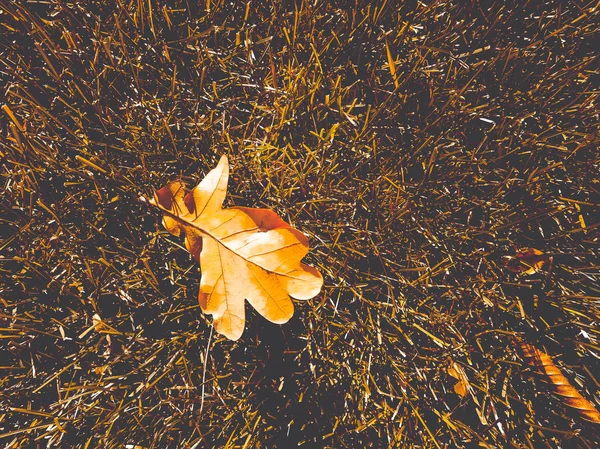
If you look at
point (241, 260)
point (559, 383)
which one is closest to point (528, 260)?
point (559, 383)

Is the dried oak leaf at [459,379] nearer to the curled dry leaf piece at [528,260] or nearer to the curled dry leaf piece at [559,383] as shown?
the curled dry leaf piece at [559,383]

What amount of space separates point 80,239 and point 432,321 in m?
1.16

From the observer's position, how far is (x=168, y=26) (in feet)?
5.35

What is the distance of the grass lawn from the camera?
63.4 inches

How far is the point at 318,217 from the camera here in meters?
1.67

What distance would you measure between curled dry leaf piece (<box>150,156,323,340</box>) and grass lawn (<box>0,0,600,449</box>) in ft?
0.48

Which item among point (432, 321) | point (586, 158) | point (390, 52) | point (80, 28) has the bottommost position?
point (432, 321)

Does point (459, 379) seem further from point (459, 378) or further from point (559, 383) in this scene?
point (559, 383)

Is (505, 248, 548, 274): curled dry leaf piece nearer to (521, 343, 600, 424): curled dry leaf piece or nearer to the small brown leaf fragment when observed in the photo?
(521, 343, 600, 424): curled dry leaf piece

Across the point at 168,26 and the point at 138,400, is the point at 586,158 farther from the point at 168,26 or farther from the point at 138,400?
the point at 138,400

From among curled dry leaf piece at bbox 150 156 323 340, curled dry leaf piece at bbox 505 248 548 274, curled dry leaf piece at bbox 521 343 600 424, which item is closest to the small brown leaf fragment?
curled dry leaf piece at bbox 521 343 600 424

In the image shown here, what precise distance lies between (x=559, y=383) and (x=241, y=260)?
1.11m

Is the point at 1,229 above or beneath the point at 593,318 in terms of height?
A: above

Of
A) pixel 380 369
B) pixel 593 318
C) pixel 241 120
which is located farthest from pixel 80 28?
pixel 593 318
